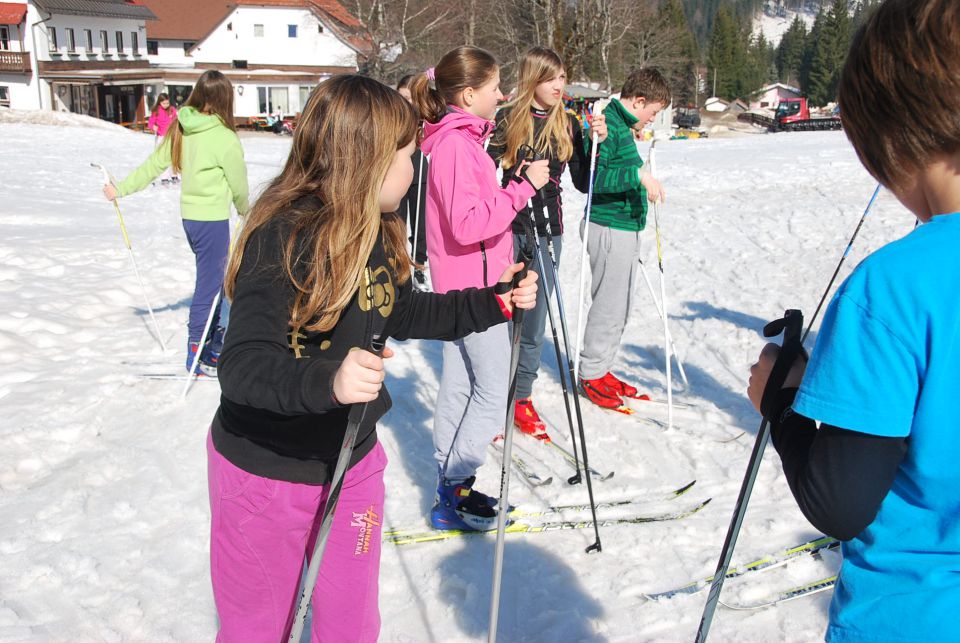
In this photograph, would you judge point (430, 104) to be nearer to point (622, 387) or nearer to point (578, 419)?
point (578, 419)

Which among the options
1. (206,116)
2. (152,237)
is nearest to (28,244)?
(152,237)

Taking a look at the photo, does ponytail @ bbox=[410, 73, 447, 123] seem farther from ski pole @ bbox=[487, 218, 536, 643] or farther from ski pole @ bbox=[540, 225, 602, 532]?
ski pole @ bbox=[487, 218, 536, 643]

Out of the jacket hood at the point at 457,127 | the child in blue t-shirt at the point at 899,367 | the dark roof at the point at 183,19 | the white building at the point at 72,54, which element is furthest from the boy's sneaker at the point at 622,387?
the dark roof at the point at 183,19

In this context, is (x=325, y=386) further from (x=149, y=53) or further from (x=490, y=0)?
(x=149, y=53)

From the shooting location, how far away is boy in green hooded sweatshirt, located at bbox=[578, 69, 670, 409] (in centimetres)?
495

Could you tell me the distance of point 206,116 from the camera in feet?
17.6

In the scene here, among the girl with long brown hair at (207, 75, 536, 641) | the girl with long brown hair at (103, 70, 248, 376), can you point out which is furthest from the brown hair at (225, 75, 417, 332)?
the girl with long brown hair at (103, 70, 248, 376)

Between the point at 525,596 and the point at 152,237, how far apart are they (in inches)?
327

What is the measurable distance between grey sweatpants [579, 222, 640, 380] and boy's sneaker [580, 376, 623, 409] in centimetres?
5

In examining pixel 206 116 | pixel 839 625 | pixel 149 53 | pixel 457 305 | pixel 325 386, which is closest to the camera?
pixel 839 625

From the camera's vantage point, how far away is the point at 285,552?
220 cm

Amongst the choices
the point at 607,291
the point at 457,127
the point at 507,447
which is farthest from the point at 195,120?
the point at 507,447

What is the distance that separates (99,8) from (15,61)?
6.50 meters

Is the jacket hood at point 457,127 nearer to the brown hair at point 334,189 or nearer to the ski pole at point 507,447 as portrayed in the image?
the ski pole at point 507,447
